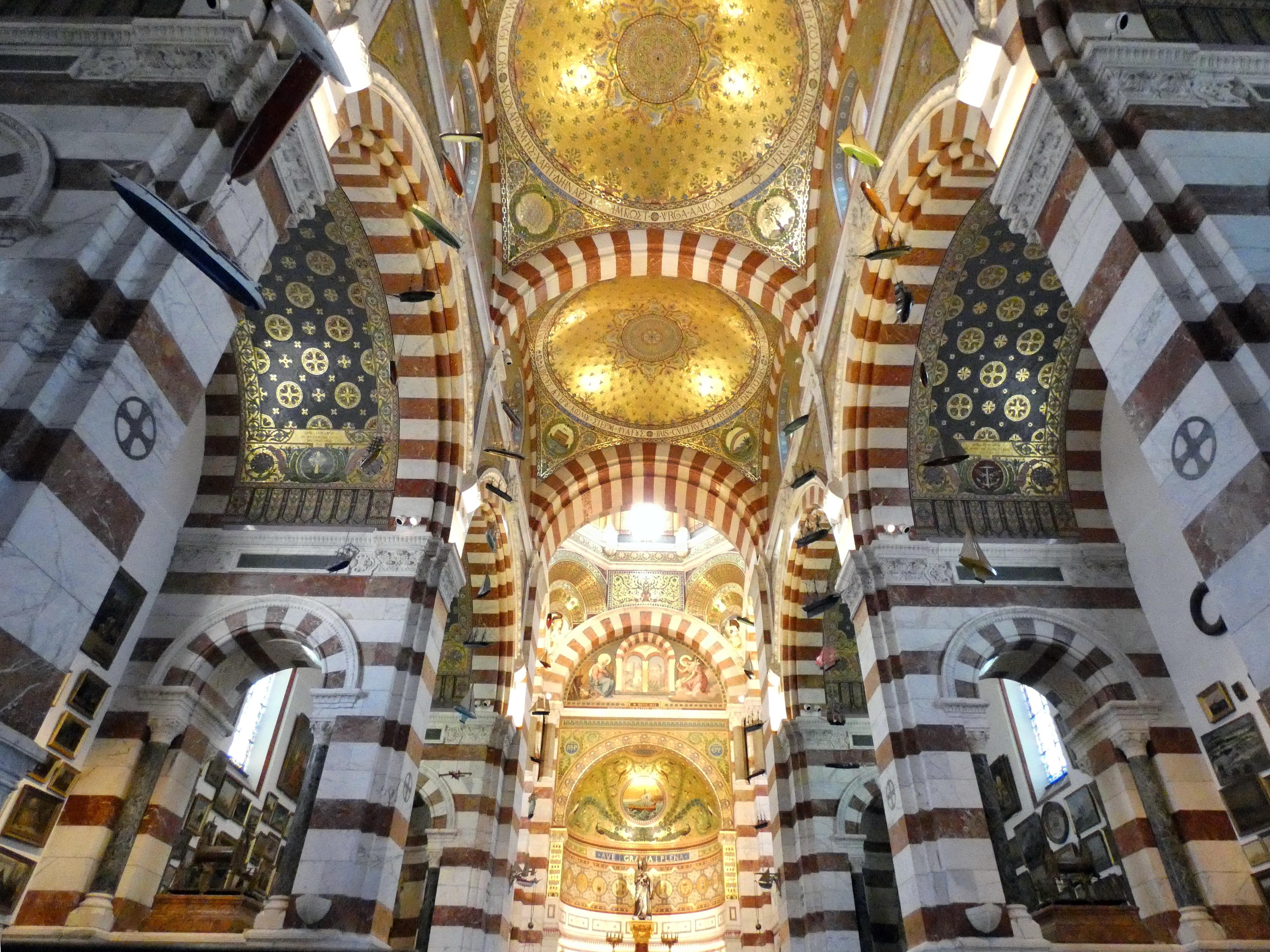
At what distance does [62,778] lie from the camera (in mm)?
7340

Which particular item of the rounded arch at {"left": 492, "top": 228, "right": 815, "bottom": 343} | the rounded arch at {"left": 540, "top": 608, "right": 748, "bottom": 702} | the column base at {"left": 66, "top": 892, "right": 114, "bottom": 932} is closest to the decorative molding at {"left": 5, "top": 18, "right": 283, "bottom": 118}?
the rounded arch at {"left": 492, "top": 228, "right": 815, "bottom": 343}

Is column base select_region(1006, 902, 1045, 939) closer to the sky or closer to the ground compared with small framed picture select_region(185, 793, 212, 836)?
closer to the ground

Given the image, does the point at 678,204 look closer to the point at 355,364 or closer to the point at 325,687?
the point at 355,364

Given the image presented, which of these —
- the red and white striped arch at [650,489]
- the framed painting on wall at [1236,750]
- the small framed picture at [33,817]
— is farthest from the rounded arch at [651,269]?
the small framed picture at [33,817]

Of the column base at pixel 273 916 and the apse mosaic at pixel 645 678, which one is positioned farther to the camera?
the apse mosaic at pixel 645 678

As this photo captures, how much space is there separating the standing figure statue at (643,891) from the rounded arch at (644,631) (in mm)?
5127

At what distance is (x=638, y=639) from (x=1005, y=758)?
11.8 m

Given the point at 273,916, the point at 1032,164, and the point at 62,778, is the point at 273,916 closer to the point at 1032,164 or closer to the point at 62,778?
the point at 62,778

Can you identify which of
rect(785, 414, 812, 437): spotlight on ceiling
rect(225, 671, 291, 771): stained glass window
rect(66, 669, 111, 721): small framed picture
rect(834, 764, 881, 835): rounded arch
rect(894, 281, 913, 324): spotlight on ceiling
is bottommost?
rect(66, 669, 111, 721): small framed picture

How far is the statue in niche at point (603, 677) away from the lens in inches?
884

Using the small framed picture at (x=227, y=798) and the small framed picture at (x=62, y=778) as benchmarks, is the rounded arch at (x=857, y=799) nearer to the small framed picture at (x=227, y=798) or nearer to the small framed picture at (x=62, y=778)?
the small framed picture at (x=227, y=798)

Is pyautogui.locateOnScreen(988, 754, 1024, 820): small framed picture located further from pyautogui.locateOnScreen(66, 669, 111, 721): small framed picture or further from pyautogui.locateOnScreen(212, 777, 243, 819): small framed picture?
pyautogui.locateOnScreen(66, 669, 111, 721): small framed picture

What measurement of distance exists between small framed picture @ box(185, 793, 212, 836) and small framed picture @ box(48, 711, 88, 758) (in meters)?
2.54

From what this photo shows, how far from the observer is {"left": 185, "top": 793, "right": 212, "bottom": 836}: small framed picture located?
32.1 ft
